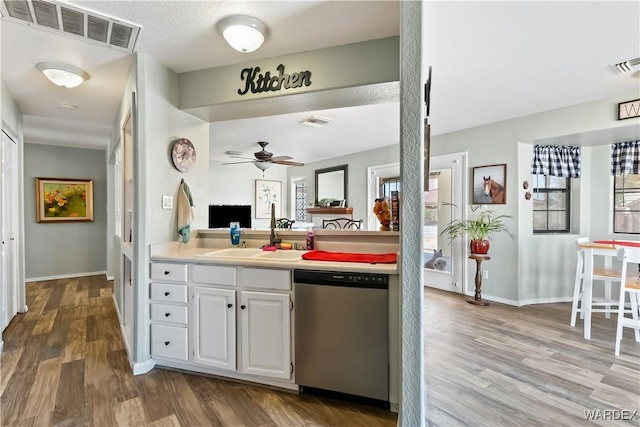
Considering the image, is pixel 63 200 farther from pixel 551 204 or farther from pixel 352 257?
pixel 551 204

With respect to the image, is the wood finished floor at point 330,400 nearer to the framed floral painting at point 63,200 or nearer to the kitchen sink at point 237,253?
the kitchen sink at point 237,253

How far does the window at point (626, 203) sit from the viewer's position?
3832 millimetres

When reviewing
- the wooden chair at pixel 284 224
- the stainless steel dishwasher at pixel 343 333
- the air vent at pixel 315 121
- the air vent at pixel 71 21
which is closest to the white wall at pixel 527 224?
the air vent at pixel 315 121

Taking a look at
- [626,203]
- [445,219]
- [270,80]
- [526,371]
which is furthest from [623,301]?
[270,80]

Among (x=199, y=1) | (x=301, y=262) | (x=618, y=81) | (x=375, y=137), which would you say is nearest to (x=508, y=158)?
(x=618, y=81)

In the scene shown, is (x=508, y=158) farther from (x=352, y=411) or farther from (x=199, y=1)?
(x=199, y=1)

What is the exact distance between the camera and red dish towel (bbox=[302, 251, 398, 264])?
201cm

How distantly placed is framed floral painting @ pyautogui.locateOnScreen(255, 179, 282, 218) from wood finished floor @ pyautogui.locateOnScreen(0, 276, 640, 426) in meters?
4.72

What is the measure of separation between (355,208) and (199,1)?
474cm

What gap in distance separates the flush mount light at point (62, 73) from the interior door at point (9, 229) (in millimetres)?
982

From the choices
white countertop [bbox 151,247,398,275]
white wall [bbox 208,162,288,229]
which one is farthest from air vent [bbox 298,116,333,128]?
white wall [bbox 208,162,288,229]

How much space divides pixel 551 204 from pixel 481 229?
1.26 metres

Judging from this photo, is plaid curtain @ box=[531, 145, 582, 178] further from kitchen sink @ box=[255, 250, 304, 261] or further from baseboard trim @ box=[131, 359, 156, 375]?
baseboard trim @ box=[131, 359, 156, 375]

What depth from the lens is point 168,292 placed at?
2309mm
